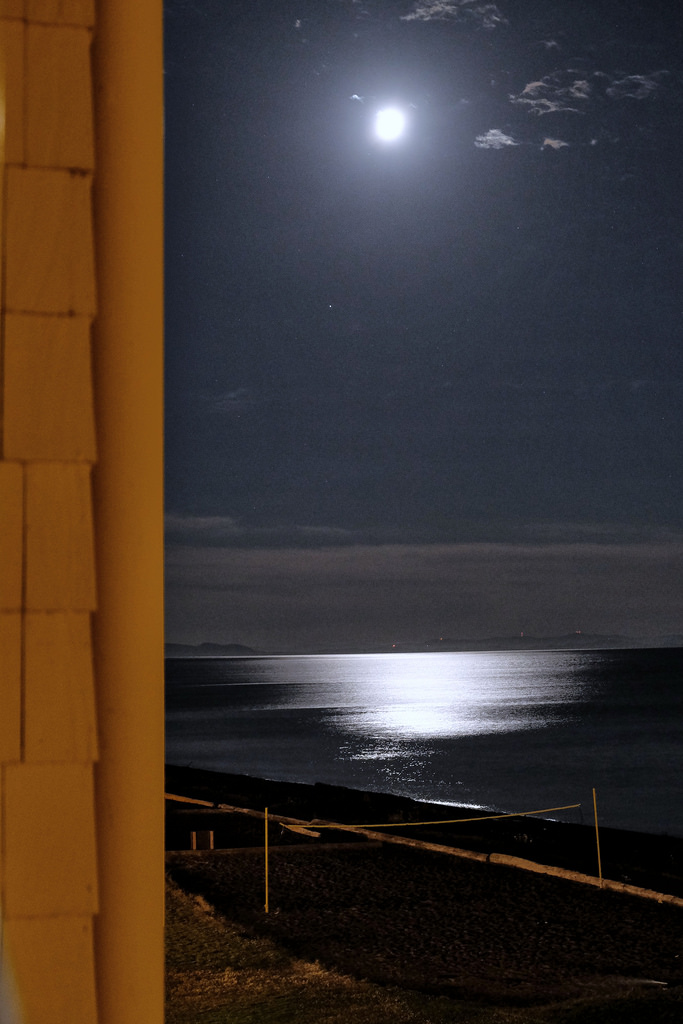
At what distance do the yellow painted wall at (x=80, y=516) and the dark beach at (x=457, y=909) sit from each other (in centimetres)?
673

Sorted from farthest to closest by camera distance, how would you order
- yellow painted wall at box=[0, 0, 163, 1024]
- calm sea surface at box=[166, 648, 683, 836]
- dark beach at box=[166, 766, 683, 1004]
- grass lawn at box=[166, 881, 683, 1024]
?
calm sea surface at box=[166, 648, 683, 836], dark beach at box=[166, 766, 683, 1004], grass lawn at box=[166, 881, 683, 1024], yellow painted wall at box=[0, 0, 163, 1024]

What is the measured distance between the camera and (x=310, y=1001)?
7.17m

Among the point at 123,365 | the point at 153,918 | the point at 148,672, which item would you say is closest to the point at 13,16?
the point at 123,365

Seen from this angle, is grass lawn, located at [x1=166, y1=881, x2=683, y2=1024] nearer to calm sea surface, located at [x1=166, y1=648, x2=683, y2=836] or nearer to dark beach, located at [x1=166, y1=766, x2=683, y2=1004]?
dark beach, located at [x1=166, y1=766, x2=683, y2=1004]

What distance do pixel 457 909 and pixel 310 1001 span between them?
4.45m

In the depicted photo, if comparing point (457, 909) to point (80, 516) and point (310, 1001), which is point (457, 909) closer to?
point (310, 1001)

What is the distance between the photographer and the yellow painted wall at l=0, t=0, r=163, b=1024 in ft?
5.58

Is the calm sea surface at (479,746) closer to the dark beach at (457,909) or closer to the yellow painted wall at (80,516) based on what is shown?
the dark beach at (457,909)

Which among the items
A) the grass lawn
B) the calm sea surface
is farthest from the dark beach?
the calm sea surface

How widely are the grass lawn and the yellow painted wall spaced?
5.56m

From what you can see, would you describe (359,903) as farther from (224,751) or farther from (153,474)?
(224,751)

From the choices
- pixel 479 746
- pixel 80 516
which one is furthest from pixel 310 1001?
pixel 479 746

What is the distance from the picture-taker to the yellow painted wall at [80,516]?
5.58 feet

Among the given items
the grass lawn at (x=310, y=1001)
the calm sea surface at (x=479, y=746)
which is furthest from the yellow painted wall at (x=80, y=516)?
the calm sea surface at (x=479, y=746)
